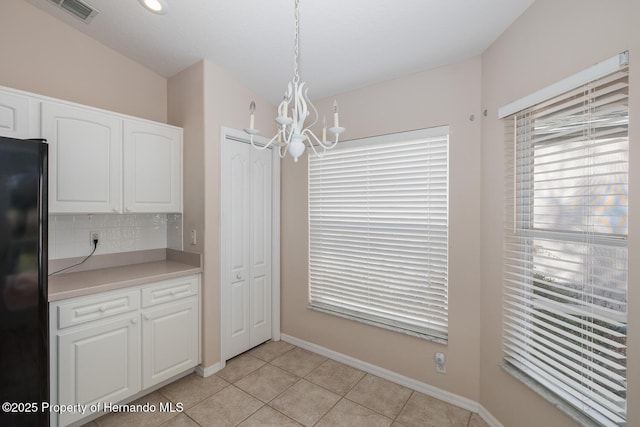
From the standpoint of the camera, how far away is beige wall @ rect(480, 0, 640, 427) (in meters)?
1.06

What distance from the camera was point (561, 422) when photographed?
138 centimetres

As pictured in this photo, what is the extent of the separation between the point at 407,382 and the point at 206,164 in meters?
2.50

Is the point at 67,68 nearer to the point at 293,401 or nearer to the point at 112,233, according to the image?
the point at 112,233

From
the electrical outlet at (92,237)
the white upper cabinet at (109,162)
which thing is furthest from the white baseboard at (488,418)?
the electrical outlet at (92,237)

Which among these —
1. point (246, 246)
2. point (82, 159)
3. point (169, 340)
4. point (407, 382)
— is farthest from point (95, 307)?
point (407, 382)

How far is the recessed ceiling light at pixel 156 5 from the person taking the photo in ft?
5.93

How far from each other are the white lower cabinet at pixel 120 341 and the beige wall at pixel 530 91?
7.56ft

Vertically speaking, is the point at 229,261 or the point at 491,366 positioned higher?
the point at 229,261

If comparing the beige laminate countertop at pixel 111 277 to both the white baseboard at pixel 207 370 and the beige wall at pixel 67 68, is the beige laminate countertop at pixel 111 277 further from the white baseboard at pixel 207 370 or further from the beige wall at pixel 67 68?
the beige wall at pixel 67 68

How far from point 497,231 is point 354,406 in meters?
1.63

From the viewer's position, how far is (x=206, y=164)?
7.91 ft

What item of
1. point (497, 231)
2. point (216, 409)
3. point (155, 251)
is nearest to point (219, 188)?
point (155, 251)

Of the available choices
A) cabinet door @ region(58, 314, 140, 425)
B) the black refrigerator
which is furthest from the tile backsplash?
the black refrigerator

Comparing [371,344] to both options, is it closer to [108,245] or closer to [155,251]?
[155,251]
